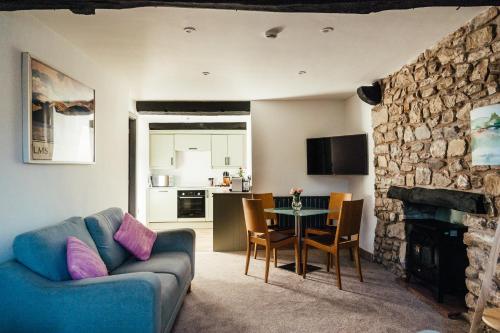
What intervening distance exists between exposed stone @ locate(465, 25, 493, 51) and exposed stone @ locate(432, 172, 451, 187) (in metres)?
1.11

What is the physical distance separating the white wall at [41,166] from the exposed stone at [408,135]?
3465 millimetres

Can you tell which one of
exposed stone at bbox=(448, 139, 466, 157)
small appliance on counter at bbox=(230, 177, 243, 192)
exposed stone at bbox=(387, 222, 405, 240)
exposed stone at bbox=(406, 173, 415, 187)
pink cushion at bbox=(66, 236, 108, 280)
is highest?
exposed stone at bbox=(448, 139, 466, 157)

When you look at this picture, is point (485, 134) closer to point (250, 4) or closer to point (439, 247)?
point (439, 247)

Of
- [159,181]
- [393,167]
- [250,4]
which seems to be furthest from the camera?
[159,181]

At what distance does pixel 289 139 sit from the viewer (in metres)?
5.88

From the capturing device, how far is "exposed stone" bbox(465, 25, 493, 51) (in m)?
2.52

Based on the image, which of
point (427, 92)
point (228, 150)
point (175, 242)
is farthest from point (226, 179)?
point (427, 92)

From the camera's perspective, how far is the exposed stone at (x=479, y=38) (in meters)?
2.52

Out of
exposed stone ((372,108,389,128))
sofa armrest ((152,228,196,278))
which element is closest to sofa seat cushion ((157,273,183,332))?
sofa armrest ((152,228,196,278))

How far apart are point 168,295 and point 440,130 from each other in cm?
278

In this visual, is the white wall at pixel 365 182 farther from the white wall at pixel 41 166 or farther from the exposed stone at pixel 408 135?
the white wall at pixel 41 166

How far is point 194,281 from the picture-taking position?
393 centimetres

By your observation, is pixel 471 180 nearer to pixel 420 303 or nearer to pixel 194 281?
pixel 420 303

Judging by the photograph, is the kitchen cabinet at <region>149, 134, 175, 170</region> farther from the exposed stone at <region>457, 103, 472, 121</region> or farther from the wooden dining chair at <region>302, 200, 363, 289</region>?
the exposed stone at <region>457, 103, 472, 121</region>
